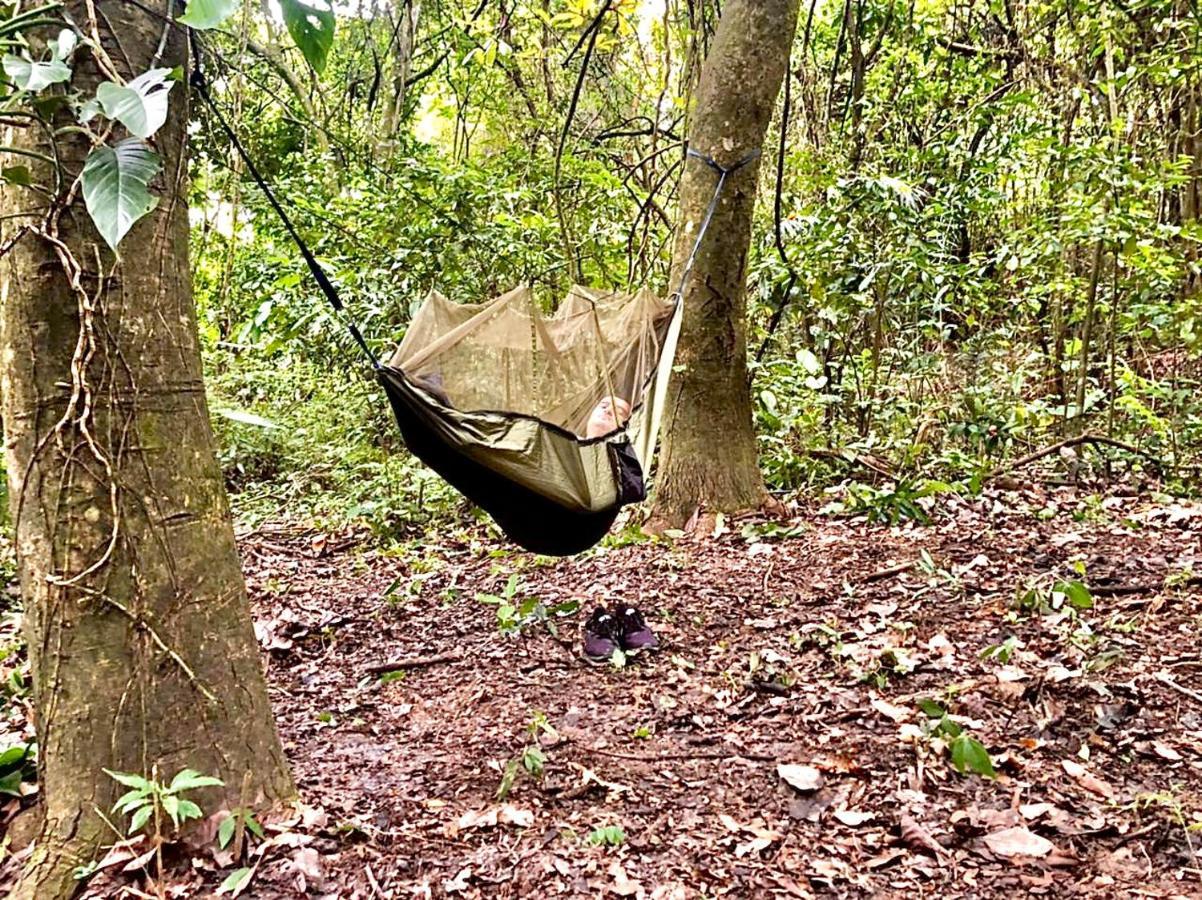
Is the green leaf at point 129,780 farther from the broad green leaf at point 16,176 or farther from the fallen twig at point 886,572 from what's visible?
the fallen twig at point 886,572

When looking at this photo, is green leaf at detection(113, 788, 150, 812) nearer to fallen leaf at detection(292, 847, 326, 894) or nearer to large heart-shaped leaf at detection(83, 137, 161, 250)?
fallen leaf at detection(292, 847, 326, 894)

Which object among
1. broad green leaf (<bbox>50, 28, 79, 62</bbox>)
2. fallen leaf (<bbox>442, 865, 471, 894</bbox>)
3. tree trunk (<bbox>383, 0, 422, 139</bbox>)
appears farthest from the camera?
tree trunk (<bbox>383, 0, 422, 139</bbox>)

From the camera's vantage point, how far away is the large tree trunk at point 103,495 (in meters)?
1.12

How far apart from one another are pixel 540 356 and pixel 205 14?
1.51 meters

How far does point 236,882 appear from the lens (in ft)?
3.73

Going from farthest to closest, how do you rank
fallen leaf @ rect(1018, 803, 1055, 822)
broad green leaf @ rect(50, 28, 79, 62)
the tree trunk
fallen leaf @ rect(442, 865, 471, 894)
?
the tree trunk
fallen leaf @ rect(1018, 803, 1055, 822)
fallen leaf @ rect(442, 865, 471, 894)
broad green leaf @ rect(50, 28, 79, 62)

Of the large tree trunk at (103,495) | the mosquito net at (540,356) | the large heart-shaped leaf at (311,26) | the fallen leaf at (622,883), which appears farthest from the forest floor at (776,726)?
the large heart-shaped leaf at (311,26)

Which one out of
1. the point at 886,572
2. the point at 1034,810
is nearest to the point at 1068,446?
the point at 886,572

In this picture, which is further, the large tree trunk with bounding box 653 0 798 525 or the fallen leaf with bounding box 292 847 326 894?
the large tree trunk with bounding box 653 0 798 525

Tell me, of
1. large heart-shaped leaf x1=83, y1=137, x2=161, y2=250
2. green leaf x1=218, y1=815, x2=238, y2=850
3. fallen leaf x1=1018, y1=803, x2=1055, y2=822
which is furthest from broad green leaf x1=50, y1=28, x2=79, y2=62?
fallen leaf x1=1018, y1=803, x2=1055, y2=822

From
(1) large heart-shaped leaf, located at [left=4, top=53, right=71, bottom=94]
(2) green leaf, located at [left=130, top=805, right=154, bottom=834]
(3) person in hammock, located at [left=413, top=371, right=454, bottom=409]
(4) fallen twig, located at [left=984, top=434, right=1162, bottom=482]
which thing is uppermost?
(1) large heart-shaped leaf, located at [left=4, top=53, right=71, bottom=94]

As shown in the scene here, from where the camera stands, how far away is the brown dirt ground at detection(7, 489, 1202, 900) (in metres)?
1.24

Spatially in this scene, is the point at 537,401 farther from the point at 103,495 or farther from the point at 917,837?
the point at 917,837

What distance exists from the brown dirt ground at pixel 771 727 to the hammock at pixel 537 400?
0.38m
